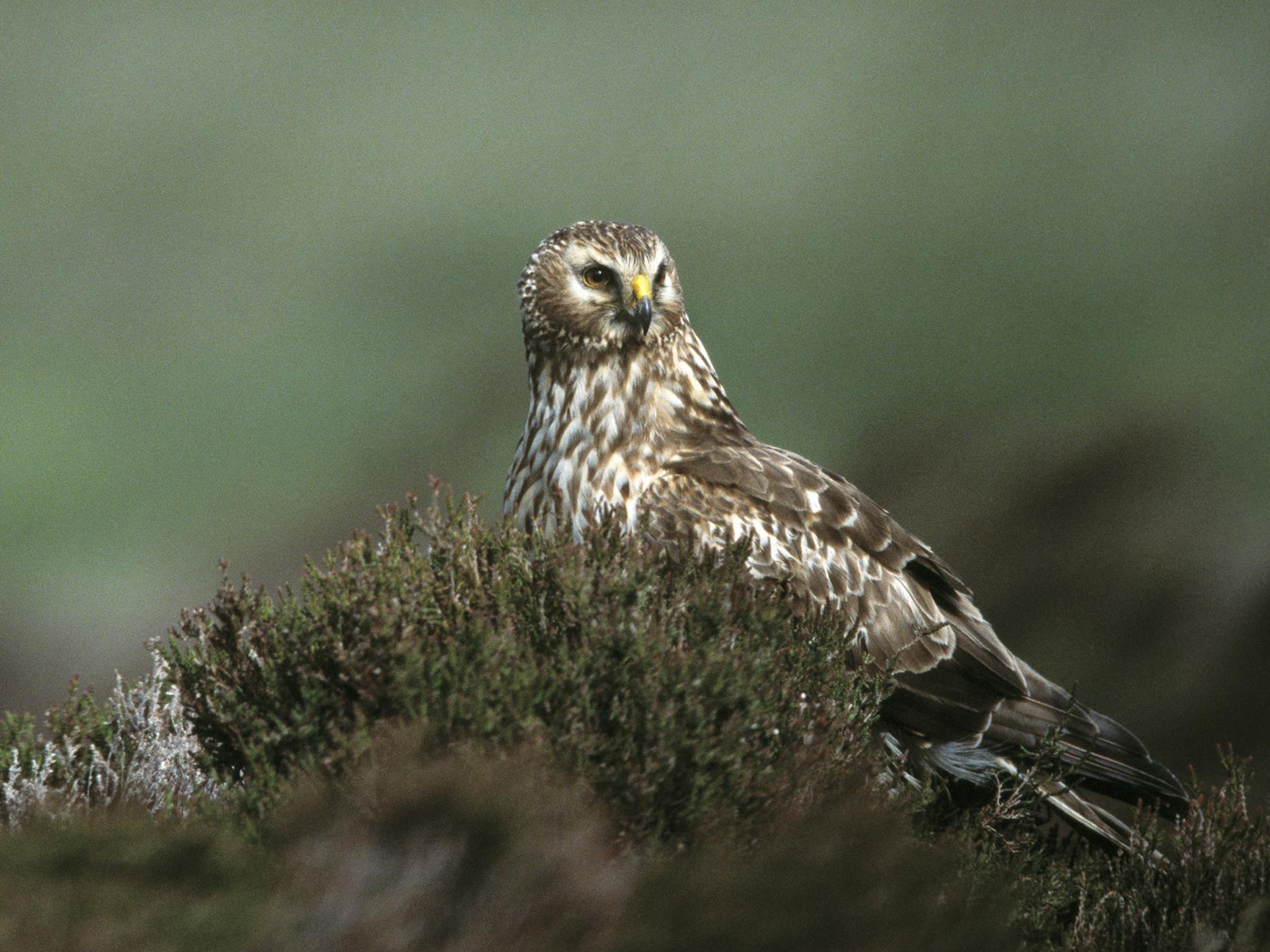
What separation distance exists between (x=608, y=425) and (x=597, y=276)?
559 mm

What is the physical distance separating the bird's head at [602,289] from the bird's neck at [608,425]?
6 cm

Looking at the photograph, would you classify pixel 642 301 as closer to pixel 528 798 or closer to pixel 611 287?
pixel 611 287

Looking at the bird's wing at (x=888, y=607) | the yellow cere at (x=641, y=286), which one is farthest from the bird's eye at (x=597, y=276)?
the bird's wing at (x=888, y=607)

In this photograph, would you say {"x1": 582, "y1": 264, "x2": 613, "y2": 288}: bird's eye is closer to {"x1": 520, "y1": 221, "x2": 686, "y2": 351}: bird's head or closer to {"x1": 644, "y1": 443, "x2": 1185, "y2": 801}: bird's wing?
{"x1": 520, "y1": 221, "x2": 686, "y2": 351}: bird's head

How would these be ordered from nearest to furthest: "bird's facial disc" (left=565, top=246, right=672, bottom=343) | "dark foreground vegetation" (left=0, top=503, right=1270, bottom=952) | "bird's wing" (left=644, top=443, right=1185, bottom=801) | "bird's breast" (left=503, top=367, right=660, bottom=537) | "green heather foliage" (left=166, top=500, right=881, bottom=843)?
"dark foreground vegetation" (left=0, top=503, right=1270, bottom=952), "green heather foliage" (left=166, top=500, right=881, bottom=843), "bird's wing" (left=644, top=443, right=1185, bottom=801), "bird's breast" (left=503, top=367, right=660, bottom=537), "bird's facial disc" (left=565, top=246, right=672, bottom=343)

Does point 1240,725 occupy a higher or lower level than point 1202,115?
lower

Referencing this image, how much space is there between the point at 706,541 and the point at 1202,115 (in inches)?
418

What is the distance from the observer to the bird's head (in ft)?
14.5

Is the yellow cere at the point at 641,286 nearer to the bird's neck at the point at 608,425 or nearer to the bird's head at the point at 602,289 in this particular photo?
the bird's head at the point at 602,289

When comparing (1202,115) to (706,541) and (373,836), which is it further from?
(373,836)

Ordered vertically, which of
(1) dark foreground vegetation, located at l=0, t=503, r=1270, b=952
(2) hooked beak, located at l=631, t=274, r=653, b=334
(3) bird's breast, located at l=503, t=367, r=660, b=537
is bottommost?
(1) dark foreground vegetation, located at l=0, t=503, r=1270, b=952

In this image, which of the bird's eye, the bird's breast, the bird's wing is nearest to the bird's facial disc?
the bird's eye

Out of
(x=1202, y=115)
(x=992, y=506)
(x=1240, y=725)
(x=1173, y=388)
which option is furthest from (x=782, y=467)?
(x=1202, y=115)

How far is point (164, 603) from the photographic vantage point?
11828 millimetres
